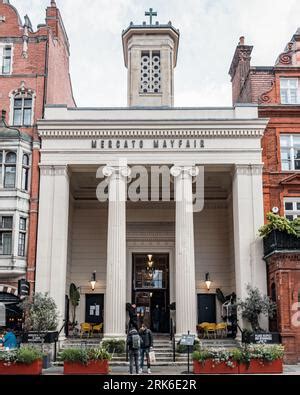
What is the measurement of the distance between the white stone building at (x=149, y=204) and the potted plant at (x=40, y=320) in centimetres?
122

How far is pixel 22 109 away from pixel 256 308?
1531cm

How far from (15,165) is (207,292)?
12482 millimetres

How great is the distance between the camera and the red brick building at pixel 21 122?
24.1 m

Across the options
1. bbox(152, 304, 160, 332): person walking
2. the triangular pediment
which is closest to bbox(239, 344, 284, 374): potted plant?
the triangular pediment

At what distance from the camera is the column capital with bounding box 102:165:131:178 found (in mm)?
24609

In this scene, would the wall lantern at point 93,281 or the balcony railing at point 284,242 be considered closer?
the balcony railing at point 284,242

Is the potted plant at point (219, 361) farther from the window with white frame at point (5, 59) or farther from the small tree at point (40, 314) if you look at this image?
the window with white frame at point (5, 59)

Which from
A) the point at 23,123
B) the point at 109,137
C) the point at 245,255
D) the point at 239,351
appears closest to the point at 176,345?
the point at 245,255

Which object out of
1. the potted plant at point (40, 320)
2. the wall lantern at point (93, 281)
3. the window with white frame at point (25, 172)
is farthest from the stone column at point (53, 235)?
the wall lantern at point (93, 281)

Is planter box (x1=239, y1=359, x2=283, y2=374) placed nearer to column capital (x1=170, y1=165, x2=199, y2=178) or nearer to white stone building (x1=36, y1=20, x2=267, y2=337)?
white stone building (x1=36, y1=20, x2=267, y2=337)

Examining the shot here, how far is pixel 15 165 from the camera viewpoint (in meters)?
25.0

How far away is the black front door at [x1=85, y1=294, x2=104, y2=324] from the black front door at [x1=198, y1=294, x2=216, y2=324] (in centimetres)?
547

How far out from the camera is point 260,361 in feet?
51.8

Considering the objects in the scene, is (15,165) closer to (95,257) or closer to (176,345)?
(95,257)
